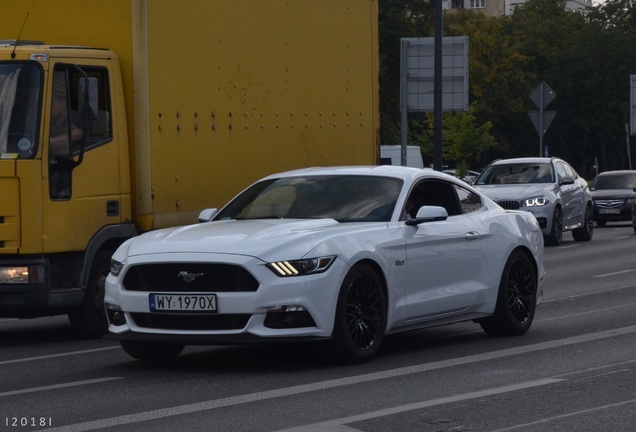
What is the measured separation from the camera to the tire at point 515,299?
12617 mm

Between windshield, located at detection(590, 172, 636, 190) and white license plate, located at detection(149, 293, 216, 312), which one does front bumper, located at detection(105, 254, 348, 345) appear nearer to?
white license plate, located at detection(149, 293, 216, 312)

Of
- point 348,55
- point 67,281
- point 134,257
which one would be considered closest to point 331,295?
point 134,257

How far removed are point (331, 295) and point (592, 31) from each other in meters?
98.7

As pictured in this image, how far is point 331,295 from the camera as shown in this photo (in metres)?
10.3

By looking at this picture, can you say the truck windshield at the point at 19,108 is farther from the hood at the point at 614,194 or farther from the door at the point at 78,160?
the hood at the point at 614,194

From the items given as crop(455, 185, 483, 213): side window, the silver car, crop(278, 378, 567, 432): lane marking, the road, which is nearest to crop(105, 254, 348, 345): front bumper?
the road

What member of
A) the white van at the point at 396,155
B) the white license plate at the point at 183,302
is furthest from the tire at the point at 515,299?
the white van at the point at 396,155

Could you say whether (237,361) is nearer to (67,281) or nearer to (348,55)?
(67,281)

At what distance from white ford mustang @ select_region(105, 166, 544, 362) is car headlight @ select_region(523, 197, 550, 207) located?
15757 millimetres

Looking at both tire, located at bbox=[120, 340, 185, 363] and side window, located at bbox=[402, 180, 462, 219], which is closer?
tire, located at bbox=[120, 340, 185, 363]

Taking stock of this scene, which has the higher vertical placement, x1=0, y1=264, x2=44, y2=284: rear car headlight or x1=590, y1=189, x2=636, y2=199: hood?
x1=0, y1=264, x2=44, y2=284: rear car headlight

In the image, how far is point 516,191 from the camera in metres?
29.0

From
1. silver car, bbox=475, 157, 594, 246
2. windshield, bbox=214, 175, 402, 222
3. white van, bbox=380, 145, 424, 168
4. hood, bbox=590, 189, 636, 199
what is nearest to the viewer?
windshield, bbox=214, 175, 402, 222

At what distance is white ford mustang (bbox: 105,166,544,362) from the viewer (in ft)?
33.3
